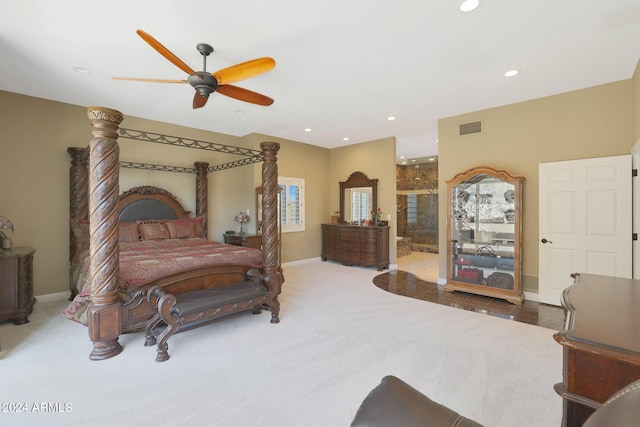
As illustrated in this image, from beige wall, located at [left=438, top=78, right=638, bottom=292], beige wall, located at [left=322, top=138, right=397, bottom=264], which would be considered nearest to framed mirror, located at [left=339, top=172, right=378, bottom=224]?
beige wall, located at [left=322, top=138, right=397, bottom=264]

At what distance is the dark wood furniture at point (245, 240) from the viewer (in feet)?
18.2

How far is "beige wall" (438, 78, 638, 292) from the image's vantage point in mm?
3861

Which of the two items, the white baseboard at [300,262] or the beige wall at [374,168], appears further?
the white baseboard at [300,262]

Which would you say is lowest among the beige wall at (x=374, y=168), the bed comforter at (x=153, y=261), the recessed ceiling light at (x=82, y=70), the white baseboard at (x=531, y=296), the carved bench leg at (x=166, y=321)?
the white baseboard at (x=531, y=296)

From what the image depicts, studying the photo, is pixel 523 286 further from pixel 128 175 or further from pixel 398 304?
pixel 128 175

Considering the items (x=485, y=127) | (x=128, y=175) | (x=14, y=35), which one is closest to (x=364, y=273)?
(x=485, y=127)

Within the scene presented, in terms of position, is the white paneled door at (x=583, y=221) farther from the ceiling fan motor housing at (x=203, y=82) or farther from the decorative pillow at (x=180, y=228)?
the decorative pillow at (x=180, y=228)

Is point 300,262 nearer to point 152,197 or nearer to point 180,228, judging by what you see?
point 180,228

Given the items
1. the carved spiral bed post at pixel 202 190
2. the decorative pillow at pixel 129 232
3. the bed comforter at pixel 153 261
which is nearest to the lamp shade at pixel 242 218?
the carved spiral bed post at pixel 202 190

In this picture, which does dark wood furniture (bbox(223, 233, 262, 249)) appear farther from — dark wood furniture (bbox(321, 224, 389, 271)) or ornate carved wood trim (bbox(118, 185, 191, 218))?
dark wood furniture (bbox(321, 224, 389, 271))

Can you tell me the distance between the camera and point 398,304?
424 centimetres

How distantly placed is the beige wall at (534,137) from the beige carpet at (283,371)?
212 cm

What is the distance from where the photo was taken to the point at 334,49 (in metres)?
3.06

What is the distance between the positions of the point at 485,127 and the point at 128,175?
6.27 m
